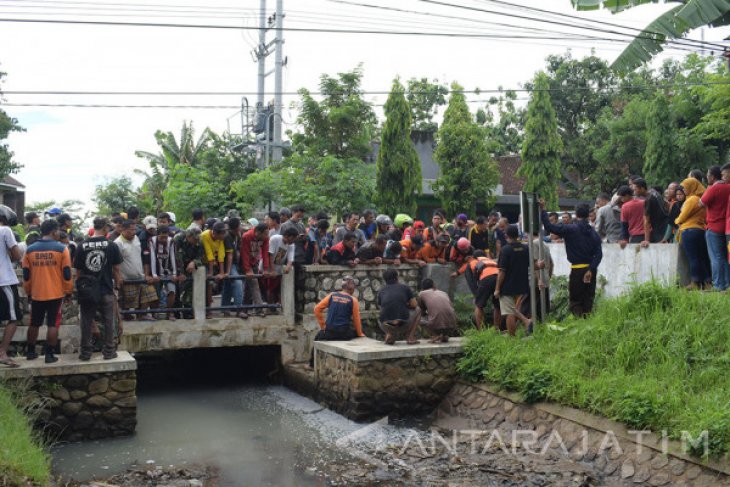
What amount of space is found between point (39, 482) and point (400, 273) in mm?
8027

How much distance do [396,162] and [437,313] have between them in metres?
12.7

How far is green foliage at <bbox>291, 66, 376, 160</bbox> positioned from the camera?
22.9 m

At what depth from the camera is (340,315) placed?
38.2ft

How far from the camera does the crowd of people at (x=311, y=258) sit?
9.49m

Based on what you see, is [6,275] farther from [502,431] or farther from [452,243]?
[452,243]

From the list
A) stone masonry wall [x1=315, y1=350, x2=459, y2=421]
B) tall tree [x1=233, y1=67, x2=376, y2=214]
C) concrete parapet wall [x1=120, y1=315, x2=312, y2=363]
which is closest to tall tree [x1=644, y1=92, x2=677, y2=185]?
tall tree [x1=233, y1=67, x2=376, y2=214]

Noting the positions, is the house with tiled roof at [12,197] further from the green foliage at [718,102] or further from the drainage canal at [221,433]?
the green foliage at [718,102]

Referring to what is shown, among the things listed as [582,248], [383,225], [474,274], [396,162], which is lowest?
[474,274]

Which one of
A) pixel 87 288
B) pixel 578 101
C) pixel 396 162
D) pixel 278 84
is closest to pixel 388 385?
pixel 87 288

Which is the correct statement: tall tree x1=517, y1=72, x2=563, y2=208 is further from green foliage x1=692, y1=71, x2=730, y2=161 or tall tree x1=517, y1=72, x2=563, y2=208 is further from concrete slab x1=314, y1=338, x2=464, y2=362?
concrete slab x1=314, y1=338, x2=464, y2=362

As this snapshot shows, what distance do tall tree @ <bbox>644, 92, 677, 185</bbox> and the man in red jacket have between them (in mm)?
17154

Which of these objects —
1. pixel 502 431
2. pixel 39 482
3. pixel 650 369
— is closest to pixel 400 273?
pixel 502 431

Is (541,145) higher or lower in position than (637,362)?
higher

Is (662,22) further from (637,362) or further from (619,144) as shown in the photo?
(619,144)
